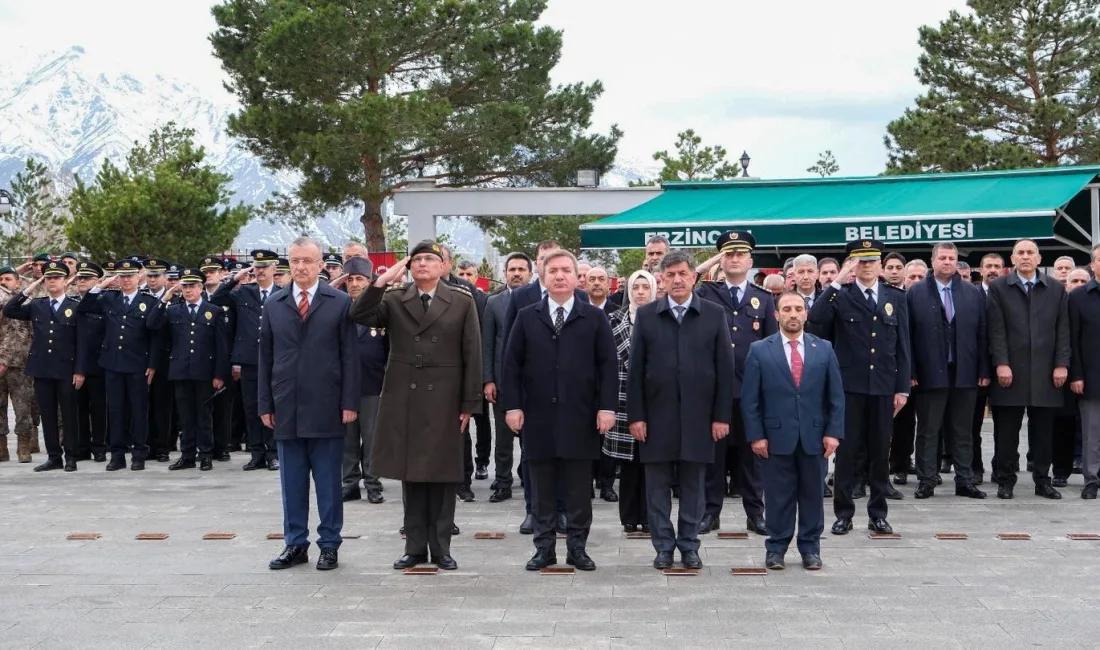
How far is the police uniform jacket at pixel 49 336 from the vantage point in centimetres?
1284

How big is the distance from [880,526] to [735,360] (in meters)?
1.54

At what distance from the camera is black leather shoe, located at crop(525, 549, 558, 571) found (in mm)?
7566

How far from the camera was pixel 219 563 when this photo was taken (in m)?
7.87

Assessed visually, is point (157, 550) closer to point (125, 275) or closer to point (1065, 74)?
point (125, 275)

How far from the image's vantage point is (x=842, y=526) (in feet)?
28.4

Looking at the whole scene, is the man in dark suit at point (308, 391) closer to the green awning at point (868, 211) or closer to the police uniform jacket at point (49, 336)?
the police uniform jacket at point (49, 336)

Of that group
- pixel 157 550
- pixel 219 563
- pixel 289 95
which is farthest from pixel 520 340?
pixel 289 95

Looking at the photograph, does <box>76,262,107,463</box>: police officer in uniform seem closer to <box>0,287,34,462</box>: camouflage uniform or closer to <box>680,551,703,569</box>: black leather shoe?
<box>0,287,34,462</box>: camouflage uniform

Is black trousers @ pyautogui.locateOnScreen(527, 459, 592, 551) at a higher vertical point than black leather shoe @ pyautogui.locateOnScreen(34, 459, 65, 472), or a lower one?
higher

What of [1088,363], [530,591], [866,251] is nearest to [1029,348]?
[1088,363]

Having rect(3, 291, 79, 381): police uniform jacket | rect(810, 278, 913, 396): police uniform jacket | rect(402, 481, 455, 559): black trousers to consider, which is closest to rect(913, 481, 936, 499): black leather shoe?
rect(810, 278, 913, 396): police uniform jacket

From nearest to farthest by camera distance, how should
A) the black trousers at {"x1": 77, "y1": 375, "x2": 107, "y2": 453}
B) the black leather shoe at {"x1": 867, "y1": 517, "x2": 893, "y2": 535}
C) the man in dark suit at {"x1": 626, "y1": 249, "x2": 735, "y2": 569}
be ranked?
the man in dark suit at {"x1": 626, "y1": 249, "x2": 735, "y2": 569} → the black leather shoe at {"x1": 867, "y1": 517, "x2": 893, "y2": 535} → the black trousers at {"x1": 77, "y1": 375, "x2": 107, "y2": 453}

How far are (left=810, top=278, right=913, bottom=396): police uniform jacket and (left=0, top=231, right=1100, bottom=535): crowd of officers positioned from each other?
1cm

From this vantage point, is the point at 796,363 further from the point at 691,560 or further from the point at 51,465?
the point at 51,465
